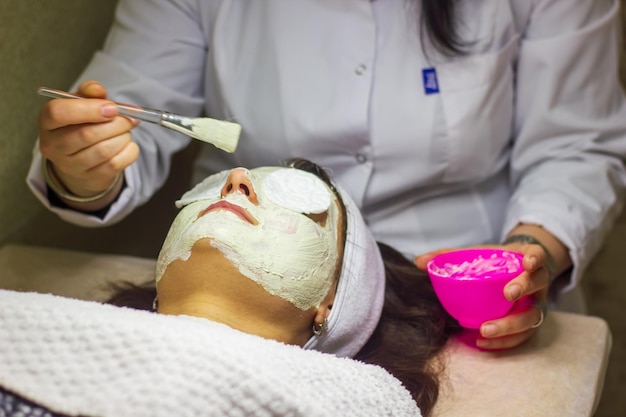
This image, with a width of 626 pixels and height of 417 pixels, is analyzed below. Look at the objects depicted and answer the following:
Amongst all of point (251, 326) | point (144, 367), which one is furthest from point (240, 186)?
point (144, 367)

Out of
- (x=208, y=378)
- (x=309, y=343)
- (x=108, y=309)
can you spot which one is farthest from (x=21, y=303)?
(x=309, y=343)

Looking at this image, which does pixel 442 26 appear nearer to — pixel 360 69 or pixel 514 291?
pixel 360 69

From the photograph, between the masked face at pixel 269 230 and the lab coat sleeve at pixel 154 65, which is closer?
the masked face at pixel 269 230

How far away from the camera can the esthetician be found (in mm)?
1084

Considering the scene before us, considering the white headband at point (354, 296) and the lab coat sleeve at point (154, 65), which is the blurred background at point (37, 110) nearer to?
the lab coat sleeve at point (154, 65)

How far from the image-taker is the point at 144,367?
611 millimetres

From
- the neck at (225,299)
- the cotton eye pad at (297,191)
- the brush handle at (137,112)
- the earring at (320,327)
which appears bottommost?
the earring at (320,327)

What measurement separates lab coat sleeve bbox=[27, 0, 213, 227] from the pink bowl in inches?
18.5

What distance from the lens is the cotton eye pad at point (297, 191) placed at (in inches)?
32.6

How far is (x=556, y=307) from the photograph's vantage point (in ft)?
3.94

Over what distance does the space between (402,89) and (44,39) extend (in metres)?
0.60

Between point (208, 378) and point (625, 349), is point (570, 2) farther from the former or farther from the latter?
point (625, 349)

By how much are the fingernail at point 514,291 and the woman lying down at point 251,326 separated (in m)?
0.14

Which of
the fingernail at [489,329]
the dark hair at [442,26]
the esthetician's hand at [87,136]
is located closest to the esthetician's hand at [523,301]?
the fingernail at [489,329]
